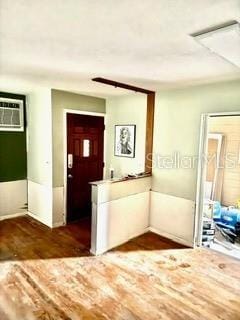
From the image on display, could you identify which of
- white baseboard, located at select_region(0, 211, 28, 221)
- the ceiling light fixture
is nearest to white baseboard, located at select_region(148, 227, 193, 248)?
white baseboard, located at select_region(0, 211, 28, 221)

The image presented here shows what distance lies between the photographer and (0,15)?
1.51 metres

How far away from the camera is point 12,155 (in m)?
4.49

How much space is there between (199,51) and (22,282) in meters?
2.92

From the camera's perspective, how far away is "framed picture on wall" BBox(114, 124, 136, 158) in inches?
171

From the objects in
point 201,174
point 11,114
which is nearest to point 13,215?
point 11,114

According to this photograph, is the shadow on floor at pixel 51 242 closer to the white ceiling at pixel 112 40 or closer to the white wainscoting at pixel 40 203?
the white wainscoting at pixel 40 203

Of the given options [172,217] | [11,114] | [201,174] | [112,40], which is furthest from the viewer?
[11,114]

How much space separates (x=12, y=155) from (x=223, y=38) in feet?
13.2

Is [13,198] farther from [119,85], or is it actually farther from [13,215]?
[119,85]

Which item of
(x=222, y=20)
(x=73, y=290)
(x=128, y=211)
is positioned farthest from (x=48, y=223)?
(x=222, y=20)

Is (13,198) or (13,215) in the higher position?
(13,198)

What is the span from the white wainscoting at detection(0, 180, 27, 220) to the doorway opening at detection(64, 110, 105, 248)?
3.42 ft

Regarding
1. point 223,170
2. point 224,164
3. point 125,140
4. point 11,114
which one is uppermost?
point 11,114

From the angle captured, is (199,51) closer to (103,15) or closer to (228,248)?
(103,15)
